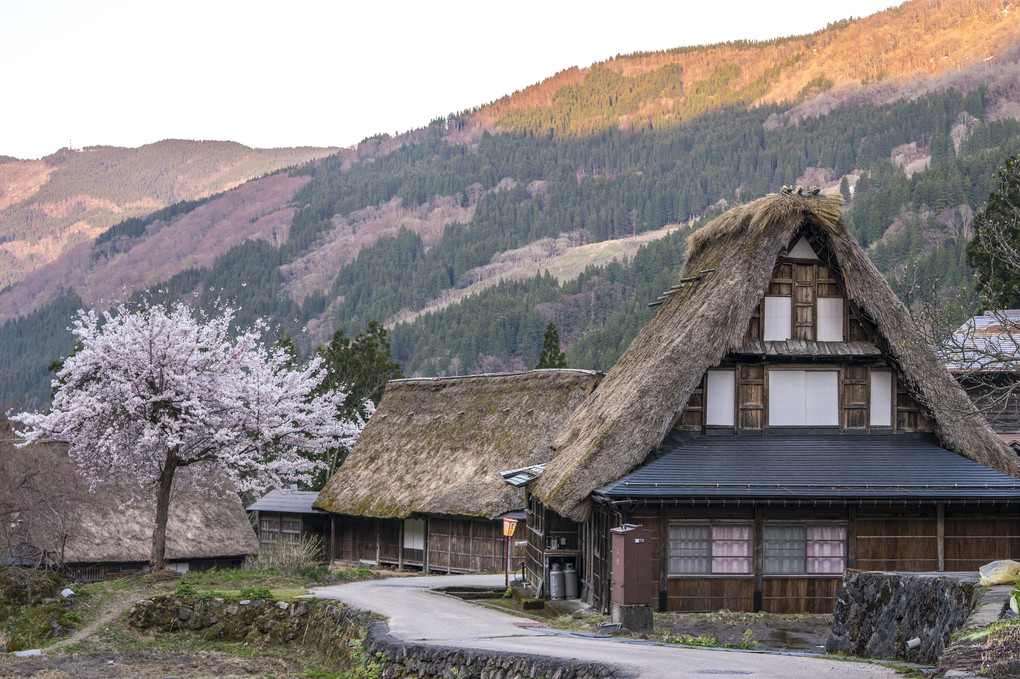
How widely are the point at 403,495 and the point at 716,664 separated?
84.5 ft

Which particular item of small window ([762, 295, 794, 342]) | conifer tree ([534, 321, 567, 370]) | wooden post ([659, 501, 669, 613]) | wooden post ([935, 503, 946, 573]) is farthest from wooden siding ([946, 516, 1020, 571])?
conifer tree ([534, 321, 567, 370])

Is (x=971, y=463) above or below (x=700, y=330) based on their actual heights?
below

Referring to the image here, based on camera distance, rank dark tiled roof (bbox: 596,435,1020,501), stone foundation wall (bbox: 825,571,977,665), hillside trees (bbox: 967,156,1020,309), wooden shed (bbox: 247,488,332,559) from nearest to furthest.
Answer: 1. stone foundation wall (bbox: 825,571,977,665)
2. dark tiled roof (bbox: 596,435,1020,501)
3. wooden shed (bbox: 247,488,332,559)
4. hillside trees (bbox: 967,156,1020,309)

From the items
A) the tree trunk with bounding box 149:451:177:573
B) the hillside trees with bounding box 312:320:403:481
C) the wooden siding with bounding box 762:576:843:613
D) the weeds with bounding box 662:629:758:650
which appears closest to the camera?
the weeds with bounding box 662:629:758:650

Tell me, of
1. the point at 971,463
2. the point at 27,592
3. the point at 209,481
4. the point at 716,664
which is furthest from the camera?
the point at 209,481

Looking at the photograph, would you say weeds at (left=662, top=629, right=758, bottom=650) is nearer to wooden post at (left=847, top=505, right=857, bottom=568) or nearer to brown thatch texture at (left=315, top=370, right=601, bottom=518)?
wooden post at (left=847, top=505, right=857, bottom=568)

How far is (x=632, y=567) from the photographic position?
20.8m

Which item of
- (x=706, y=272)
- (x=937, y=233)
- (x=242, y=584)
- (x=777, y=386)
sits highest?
(x=937, y=233)

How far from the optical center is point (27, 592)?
26.1 metres

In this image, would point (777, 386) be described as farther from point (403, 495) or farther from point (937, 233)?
point (937, 233)

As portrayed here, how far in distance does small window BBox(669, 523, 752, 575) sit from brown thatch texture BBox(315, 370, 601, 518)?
12560mm

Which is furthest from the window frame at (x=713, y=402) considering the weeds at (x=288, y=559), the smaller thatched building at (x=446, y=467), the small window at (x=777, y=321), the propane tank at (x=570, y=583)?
the weeds at (x=288, y=559)

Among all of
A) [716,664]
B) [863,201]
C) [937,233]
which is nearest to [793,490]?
[716,664]

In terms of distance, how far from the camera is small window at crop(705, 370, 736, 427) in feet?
81.5
